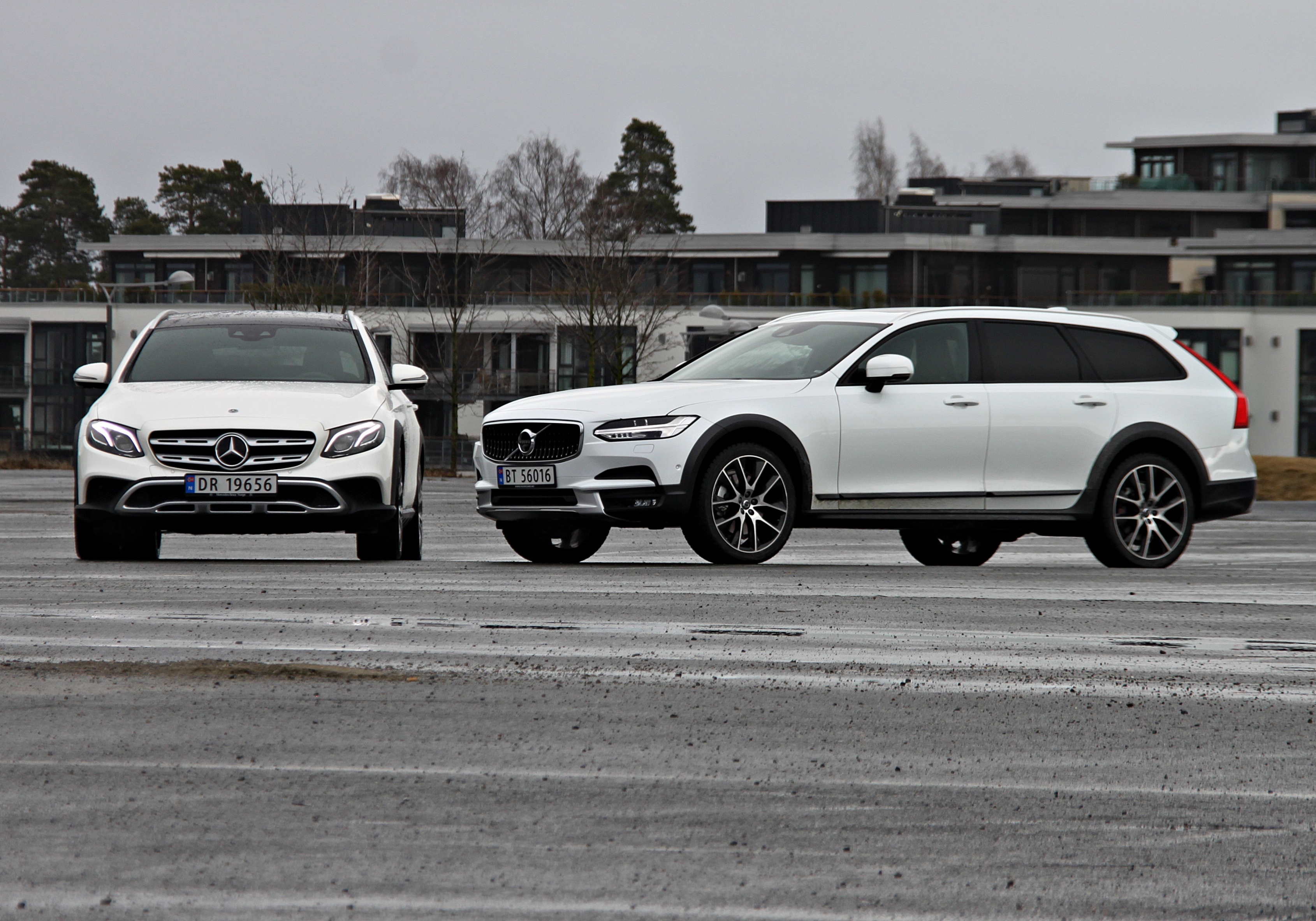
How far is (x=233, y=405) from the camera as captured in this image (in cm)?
1073

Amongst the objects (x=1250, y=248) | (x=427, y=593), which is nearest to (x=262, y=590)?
(x=427, y=593)

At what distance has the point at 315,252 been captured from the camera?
53.4m

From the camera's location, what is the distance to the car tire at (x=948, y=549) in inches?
515

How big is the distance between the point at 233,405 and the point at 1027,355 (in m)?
5.20

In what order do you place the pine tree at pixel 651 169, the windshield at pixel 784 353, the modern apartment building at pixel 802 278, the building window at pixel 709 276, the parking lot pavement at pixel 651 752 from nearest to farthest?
1. the parking lot pavement at pixel 651 752
2. the windshield at pixel 784 353
3. the modern apartment building at pixel 802 278
4. the building window at pixel 709 276
5. the pine tree at pixel 651 169

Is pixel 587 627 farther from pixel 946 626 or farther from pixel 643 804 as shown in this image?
pixel 643 804

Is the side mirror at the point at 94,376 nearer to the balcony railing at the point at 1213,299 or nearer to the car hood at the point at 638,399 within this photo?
the car hood at the point at 638,399

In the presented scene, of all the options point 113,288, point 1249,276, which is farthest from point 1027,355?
point 113,288

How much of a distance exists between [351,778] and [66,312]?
236ft

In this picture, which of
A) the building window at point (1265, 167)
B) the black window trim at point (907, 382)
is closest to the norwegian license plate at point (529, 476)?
the black window trim at point (907, 382)

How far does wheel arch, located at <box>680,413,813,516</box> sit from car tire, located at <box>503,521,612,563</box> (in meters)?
1.40

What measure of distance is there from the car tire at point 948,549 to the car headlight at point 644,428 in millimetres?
3258

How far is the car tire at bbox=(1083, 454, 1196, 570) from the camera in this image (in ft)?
37.9

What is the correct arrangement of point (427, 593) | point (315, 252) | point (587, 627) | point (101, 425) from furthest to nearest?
point (315, 252)
point (101, 425)
point (427, 593)
point (587, 627)
